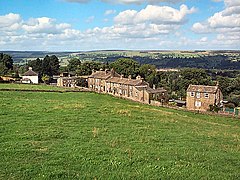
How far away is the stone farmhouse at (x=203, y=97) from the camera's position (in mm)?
61375

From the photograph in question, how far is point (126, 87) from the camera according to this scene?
251ft

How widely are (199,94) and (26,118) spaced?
4648 cm

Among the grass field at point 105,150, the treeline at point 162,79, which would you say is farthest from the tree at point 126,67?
the grass field at point 105,150

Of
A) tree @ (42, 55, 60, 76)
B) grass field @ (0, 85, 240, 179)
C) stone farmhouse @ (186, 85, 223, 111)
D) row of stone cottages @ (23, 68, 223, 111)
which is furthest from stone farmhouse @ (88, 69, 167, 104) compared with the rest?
grass field @ (0, 85, 240, 179)

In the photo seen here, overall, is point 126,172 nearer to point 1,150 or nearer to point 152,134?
point 1,150

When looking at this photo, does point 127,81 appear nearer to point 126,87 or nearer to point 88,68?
point 126,87

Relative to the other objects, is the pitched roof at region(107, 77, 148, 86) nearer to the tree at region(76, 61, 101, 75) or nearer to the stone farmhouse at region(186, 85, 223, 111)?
the stone farmhouse at region(186, 85, 223, 111)

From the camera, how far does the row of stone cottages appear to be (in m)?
61.8

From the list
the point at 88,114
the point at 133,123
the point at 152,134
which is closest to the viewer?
the point at 152,134

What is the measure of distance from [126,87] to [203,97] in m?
20.9

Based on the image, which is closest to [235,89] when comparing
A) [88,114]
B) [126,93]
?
[126,93]

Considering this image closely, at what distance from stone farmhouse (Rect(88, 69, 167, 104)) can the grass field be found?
3790 centimetres

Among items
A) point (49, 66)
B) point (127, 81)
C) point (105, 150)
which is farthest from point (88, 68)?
point (105, 150)

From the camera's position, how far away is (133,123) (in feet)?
78.6
